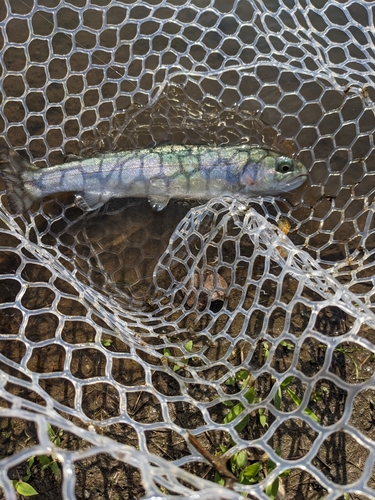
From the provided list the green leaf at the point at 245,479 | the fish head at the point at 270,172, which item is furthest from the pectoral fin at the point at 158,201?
the green leaf at the point at 245,479

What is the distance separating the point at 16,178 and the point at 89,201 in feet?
1.97

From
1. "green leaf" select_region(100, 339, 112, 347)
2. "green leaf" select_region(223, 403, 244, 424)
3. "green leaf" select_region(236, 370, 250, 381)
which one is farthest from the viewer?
"green leaf" select_region(100, 339, 112, 347)

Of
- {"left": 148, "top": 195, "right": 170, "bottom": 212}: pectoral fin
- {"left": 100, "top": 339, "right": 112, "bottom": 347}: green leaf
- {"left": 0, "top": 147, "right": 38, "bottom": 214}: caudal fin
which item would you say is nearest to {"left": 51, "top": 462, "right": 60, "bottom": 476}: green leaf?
{"left": 100, "top": 339, "right": 112, "bottom": 347}: green leaf

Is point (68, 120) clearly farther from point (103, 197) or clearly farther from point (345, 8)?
point (345, 8)

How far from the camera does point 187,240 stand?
3.63 m

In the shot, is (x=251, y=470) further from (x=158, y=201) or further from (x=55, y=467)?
(x=158, y=201)

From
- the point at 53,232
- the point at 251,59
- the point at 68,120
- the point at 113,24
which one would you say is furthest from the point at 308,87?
the point at 53,232

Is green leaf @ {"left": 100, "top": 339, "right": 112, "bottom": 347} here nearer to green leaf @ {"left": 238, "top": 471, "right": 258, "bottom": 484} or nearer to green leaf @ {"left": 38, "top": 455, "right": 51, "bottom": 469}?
green leaf @ {"left": 38, "top": 455, "right": 51, "bottom": 469}

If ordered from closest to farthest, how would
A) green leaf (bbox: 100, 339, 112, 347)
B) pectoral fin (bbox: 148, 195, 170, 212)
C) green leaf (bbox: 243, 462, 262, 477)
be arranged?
green leaf (bbox: 243, 462, 262, 477) < green leaf (bbox: 100, 339, 112, 347) < pectoral fin (bbox: 148, 195, 170, 212)

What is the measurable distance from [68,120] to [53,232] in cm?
109

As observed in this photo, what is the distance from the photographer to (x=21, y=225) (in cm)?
383

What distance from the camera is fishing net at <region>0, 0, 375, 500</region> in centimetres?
317

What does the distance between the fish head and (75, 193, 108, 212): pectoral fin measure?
1.21m

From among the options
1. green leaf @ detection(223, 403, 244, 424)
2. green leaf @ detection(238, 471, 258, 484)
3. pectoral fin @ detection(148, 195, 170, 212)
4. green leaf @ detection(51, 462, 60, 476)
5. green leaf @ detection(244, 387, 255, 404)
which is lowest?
green leaf @ detection(51, 462, 60, 476)
